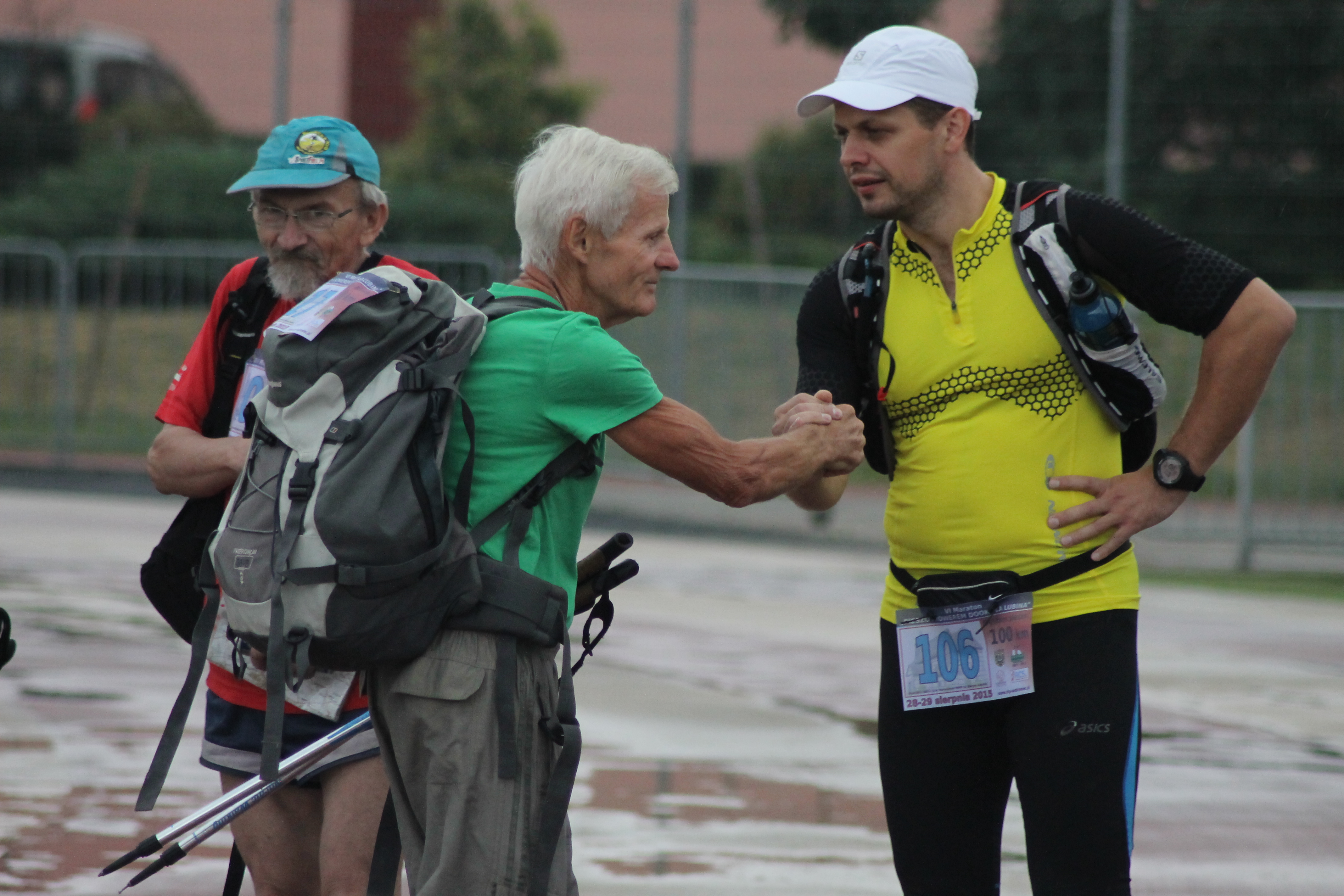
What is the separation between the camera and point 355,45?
1480cm

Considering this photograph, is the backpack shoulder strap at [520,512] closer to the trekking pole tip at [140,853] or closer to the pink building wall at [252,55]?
the trekking pole tip at [140,853]

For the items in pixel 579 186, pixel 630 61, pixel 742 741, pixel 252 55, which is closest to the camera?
pixel 579 186

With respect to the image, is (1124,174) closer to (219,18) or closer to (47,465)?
(219,18)

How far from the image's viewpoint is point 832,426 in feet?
10.2

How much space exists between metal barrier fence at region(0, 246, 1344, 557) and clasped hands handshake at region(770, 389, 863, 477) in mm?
8453

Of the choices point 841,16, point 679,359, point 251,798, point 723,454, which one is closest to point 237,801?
point 251,798

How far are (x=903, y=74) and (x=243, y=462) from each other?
1.51 m

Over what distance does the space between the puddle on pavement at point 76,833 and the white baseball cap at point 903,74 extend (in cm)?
290

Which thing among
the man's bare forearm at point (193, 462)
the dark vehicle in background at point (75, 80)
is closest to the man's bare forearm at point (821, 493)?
the man's bare forearm at point (193, 462)

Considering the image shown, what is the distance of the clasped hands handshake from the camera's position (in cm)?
310

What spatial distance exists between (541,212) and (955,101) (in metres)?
0.89

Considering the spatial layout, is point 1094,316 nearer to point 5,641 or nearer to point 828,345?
point 828,345

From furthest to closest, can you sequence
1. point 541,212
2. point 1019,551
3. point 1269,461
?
point 1269,461 → point 1019,551 → point 541,212

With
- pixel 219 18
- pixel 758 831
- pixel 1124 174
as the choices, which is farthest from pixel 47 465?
pixel 758 831
